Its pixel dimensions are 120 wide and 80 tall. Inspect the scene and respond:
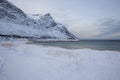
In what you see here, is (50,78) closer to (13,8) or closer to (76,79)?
(76,79)

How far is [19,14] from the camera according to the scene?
195 meters

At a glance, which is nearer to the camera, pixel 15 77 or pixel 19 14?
→ pixel 15 77

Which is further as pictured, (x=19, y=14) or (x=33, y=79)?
(x=19, y=14)

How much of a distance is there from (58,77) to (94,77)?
1961 millimetres

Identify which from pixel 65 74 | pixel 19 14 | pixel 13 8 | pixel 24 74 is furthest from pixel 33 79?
pixel 13 8

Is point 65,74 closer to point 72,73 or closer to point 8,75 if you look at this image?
point 72,73

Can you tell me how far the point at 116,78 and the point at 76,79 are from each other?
2.24 meters

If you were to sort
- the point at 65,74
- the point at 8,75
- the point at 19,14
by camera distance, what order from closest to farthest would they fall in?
the point at 8,75 → the point at 65,74 → the point at 19,14

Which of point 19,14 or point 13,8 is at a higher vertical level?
point 13,8

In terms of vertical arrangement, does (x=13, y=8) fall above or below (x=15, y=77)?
above

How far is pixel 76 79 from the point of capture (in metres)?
4.49

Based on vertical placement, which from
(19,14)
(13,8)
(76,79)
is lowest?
(76,79)

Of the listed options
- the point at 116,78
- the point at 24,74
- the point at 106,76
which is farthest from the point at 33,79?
the point at 116,78

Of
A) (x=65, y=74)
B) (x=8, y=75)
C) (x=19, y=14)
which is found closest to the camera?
(x=8, y=75)
